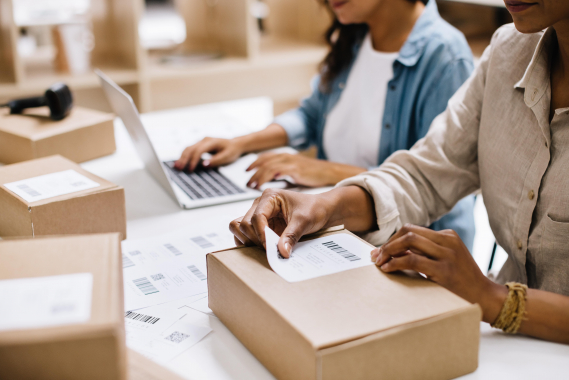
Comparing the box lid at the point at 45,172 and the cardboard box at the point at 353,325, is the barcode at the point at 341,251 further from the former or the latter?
the box lid at the point at 45,172

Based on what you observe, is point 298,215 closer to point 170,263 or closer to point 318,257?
point 318,257

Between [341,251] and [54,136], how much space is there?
872 millimetres

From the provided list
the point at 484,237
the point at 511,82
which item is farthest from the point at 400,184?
the point at 484,237

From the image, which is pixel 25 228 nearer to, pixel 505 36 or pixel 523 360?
pixel 523 360

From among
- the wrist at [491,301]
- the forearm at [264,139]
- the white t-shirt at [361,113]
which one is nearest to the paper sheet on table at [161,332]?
the wrist at [491,301]

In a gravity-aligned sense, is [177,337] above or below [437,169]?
below

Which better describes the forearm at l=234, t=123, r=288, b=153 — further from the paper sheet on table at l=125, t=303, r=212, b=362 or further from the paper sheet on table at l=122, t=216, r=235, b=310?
the paper sheet on table at l=125, t=303, r=212, b=362

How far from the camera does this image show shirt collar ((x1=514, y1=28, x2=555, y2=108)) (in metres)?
0.96

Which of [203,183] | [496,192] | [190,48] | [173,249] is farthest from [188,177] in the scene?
[190,48]

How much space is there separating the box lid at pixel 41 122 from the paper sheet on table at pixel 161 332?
27.8 inches

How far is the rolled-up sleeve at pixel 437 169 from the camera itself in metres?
1.07

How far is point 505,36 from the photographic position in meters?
1.06

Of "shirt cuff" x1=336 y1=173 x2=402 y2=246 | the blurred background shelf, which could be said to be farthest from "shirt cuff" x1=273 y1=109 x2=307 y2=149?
the blurred background shelf

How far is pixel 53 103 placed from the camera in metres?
1.43
